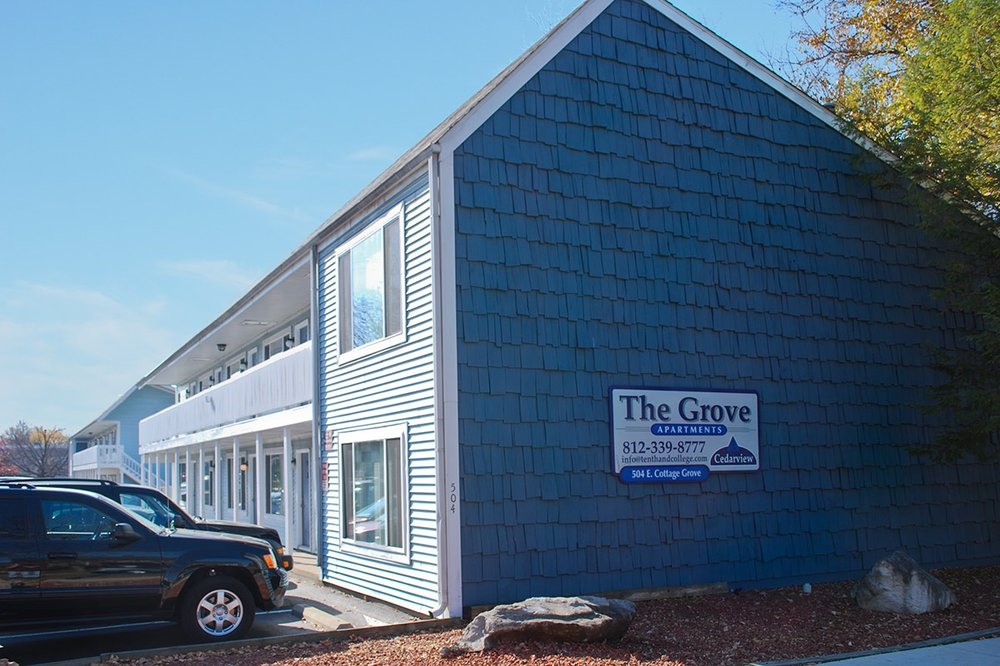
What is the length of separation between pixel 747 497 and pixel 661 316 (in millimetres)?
2509

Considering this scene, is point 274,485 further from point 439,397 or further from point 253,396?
point 439,397

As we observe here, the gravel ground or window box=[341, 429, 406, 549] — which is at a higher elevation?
window box=[341, 429, 406, 549]

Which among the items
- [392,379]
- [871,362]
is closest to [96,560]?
[392,379]

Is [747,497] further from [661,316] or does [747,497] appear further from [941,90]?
[941,90]

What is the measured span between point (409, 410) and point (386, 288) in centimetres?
169

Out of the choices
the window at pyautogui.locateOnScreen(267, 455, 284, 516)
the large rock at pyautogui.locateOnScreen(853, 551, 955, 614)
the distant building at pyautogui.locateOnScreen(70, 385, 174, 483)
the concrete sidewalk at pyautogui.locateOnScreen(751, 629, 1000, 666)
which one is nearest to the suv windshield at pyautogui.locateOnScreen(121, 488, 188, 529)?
the concrete sidewalk at pyautogui.locateOnScreen(751, 629, 1000, 666)

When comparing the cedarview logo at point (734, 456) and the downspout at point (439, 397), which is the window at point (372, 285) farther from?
the cedarview logo at point (734, 456)

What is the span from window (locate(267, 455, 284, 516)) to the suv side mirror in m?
14.0

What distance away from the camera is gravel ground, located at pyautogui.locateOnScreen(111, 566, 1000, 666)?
8.71 meters

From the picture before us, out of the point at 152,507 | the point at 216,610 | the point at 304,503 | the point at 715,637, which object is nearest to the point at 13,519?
the point at 216,610

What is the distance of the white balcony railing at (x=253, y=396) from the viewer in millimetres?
16031

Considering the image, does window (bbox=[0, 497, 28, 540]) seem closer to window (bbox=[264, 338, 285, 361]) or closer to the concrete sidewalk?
the concrete sidewalk

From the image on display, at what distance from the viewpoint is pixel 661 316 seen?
40.6ft

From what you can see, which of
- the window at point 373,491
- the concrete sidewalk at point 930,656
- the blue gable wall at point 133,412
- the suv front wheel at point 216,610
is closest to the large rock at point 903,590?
the concrete sidewalk at point 930,656
